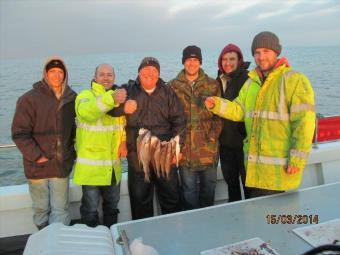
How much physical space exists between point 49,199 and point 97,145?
32.9 inches

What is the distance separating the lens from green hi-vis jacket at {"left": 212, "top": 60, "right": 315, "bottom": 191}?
3287 mm

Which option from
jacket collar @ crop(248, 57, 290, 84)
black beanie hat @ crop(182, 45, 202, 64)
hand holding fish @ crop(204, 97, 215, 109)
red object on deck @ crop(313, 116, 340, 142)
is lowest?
red object on deck @ crop(313, 116, 340, 142)

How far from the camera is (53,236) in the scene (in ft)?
7.22

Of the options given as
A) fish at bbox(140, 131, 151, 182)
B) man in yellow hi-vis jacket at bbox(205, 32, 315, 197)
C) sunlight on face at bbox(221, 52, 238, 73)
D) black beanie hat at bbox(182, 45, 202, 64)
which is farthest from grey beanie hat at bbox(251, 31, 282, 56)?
fish at bbox(140, 131, 151, 182)

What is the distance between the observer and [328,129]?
6.07 metres

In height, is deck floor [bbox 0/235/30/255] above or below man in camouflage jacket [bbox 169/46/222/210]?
below

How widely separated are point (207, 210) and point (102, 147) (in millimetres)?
1587

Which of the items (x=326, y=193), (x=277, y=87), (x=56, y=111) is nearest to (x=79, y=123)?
(x=56, y=111)

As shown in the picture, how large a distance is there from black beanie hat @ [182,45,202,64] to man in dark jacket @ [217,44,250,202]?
16.7 inches

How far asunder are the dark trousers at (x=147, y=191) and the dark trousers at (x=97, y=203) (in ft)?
0.65

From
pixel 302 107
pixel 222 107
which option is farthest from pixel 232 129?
pixel 302 107

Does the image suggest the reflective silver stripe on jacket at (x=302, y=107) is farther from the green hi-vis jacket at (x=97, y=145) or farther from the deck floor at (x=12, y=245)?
the deck floor at (x=12, y=245)
